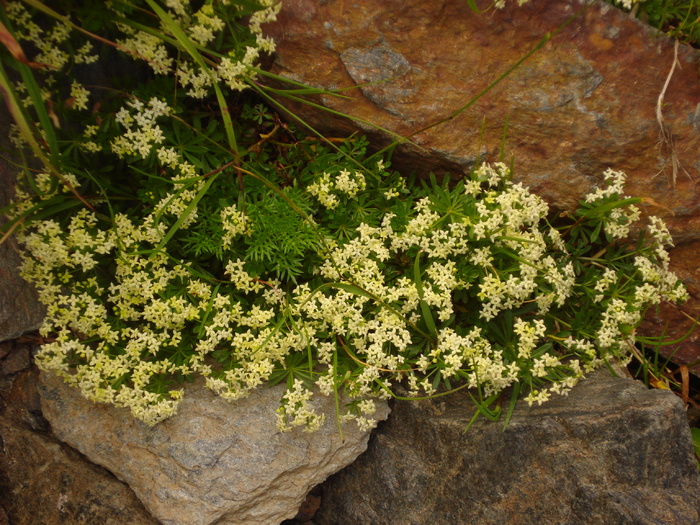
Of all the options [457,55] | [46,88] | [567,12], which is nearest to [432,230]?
[457,55]

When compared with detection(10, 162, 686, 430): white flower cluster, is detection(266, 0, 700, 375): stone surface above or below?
above

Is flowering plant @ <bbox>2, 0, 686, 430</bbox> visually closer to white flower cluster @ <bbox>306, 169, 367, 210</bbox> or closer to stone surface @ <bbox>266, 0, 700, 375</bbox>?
white flower cluster @ <bbox>306, 169, 367, 210</bbox>

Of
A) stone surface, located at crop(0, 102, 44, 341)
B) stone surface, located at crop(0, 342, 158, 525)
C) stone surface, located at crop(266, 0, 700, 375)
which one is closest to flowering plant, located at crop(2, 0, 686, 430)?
stone surface, located at crop(0, 102, 44, 341)

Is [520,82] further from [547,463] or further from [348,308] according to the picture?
[547,463]

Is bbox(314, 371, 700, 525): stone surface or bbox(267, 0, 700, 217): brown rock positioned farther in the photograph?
bbox(267, 0, 700, 217): brown rock

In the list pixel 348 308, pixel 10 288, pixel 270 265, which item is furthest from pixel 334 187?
pixel 10 288

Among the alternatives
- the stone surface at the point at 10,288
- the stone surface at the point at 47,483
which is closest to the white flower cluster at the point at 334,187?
the stone surface at the point at 10,288
